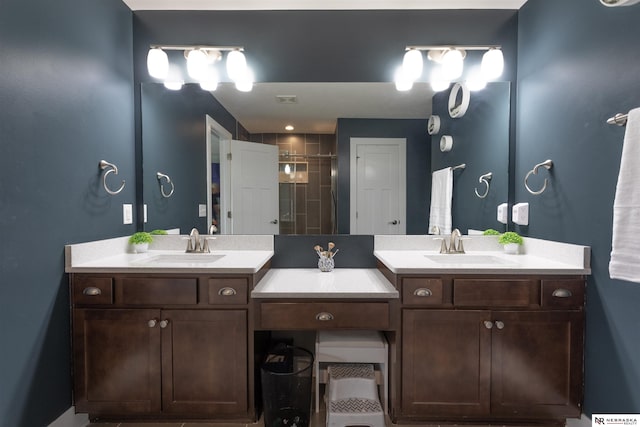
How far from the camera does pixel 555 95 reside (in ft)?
5.50

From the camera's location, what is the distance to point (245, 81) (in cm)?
196

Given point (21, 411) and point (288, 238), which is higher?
point (288, 238)

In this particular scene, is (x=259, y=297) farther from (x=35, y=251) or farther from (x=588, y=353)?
(x=588, y=353)

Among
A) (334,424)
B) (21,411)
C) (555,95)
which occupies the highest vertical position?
(555,95)

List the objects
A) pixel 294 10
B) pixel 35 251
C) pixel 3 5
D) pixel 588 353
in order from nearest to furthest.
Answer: pixel 3 5, pixel 35 251, pixel 588 353, pixel 294 10

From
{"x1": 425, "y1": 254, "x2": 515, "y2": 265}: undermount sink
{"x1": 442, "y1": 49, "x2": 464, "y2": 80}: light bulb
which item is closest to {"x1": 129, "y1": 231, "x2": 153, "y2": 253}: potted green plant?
{"x1": 425, "y1": 254, "x2": 515, "y2": 265}: undermount sink

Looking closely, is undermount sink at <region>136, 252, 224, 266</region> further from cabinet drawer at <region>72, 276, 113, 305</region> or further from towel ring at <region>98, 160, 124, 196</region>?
towel ring at <region>98, 160, 124, 196</region>

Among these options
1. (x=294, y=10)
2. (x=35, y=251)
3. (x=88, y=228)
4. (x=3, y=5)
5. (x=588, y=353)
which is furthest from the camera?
(x=294, y=10)

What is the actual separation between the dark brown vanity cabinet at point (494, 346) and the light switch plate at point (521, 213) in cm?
51

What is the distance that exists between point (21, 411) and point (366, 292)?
1593mm

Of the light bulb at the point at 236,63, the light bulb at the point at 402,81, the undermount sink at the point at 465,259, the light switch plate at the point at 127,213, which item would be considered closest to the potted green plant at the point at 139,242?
the light switch plate at the point at 127,213

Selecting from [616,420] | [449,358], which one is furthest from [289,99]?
[616,420]

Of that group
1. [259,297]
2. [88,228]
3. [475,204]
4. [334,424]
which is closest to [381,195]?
[475,204]

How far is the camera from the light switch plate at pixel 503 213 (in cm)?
200
